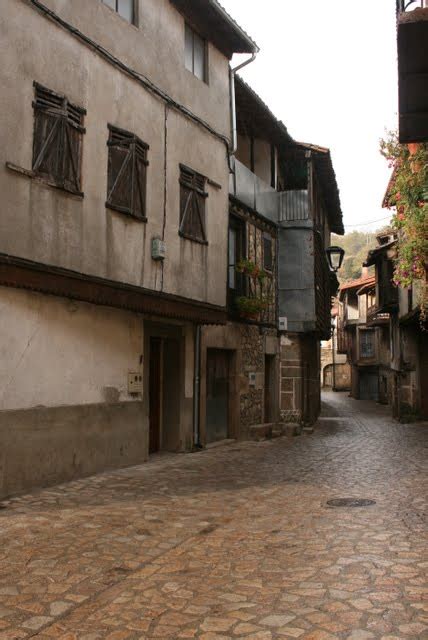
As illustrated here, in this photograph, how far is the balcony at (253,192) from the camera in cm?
1527

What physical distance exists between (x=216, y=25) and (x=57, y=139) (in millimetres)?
6024

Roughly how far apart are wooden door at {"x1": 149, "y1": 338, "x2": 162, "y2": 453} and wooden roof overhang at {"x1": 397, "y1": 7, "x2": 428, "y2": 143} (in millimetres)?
6779

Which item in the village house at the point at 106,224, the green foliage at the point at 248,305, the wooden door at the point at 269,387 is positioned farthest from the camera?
the wooden door at the point at 269,387

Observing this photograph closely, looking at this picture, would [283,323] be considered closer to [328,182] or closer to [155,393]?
[155,393]

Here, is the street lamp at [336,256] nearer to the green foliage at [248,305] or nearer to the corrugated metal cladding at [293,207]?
the corrugated metal cladding at [293,207]

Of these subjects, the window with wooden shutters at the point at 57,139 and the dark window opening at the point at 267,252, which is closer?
the window with wooden shutters at the point at 57,139

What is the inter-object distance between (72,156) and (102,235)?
1.23 m

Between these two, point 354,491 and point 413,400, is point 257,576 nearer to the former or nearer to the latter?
point 354,491

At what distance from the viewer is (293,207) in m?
18.3

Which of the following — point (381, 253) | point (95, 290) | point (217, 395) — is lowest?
point (217, 395)

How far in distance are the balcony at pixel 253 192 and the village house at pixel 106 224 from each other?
1762mm

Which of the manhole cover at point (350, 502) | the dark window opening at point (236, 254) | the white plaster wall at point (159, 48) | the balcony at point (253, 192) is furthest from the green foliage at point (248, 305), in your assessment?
the manhole cover at point (350, 502)

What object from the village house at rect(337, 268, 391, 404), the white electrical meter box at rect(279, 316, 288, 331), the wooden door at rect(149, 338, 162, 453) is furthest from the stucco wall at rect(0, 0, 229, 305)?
the village house at rect(337, 268, 391, 404)

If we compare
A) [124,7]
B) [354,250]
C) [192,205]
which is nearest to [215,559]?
[192,205]
